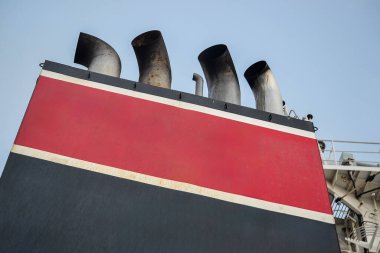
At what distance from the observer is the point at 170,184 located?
461 cm

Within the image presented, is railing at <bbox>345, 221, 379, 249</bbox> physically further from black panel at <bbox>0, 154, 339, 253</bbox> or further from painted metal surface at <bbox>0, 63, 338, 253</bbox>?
black panel at <bbox>0, 154, 339, 253</bbox>

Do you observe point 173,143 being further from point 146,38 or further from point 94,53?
point 94,53

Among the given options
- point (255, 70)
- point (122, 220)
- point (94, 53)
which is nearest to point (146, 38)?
point (94, 53)

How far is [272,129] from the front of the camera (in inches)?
220

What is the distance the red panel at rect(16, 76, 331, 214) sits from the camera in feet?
15.6

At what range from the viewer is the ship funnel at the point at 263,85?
6.43m

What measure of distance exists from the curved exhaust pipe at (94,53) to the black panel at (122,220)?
8.32ft

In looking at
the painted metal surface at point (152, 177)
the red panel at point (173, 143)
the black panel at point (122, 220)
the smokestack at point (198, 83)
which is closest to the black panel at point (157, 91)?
the painted metal surface at point (152, 177)

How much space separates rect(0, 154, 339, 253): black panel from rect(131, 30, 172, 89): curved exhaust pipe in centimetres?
245

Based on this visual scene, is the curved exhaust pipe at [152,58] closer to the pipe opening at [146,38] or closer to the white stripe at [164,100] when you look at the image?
the pipe opening at [146,38]

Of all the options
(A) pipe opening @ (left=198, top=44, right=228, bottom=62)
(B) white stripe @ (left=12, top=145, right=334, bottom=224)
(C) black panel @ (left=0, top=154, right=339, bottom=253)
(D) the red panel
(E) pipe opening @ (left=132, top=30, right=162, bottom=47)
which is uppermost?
(E) pipe opening @ (left=132, top=30, right=162, bottom=47)

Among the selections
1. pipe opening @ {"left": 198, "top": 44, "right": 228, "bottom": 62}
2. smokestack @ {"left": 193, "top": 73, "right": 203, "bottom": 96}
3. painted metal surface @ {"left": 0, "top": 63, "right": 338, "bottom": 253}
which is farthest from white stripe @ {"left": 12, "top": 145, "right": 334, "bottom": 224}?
pipe opening @ {"left": 198, "top": 44, "right": 228, "bottom": 62}

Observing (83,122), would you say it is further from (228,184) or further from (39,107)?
(228,184)

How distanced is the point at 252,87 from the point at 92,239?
435 centimetres
